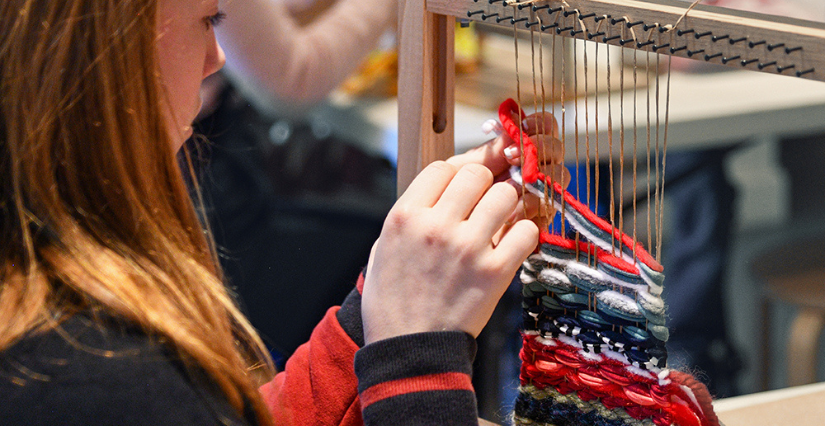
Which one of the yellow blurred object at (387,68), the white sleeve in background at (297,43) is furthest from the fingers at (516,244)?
the yellow blurred object at (387,68)

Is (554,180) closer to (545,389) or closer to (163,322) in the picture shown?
(545,389)

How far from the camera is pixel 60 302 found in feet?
1.57

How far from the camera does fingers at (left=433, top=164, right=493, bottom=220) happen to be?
0.56 meters

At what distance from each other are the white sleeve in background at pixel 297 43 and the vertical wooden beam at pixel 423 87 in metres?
0.51

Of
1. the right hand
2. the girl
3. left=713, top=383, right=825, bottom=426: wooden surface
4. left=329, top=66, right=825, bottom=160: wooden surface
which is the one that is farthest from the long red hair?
left=329, top=66, right=825, bottom=160: wooden surface

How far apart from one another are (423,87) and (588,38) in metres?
0.17

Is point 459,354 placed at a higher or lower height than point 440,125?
lower

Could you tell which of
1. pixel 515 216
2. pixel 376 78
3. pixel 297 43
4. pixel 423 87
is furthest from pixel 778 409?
pixel 376 78

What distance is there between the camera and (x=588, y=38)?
521mm

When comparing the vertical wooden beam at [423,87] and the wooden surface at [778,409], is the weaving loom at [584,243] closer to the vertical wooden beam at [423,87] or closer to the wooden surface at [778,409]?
the vertical wooden beam at [423,87]

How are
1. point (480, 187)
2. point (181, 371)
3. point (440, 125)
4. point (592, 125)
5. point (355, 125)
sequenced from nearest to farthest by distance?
1. point (181, 371)
2. point (480, 187)
3. point (440, 125)
4. point (592, 125)
5. point (355, 125)

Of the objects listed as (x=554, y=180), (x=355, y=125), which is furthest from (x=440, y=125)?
(x=355, y=125)

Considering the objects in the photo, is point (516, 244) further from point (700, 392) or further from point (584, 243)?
point (700, 392)

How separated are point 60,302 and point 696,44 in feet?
1.34
